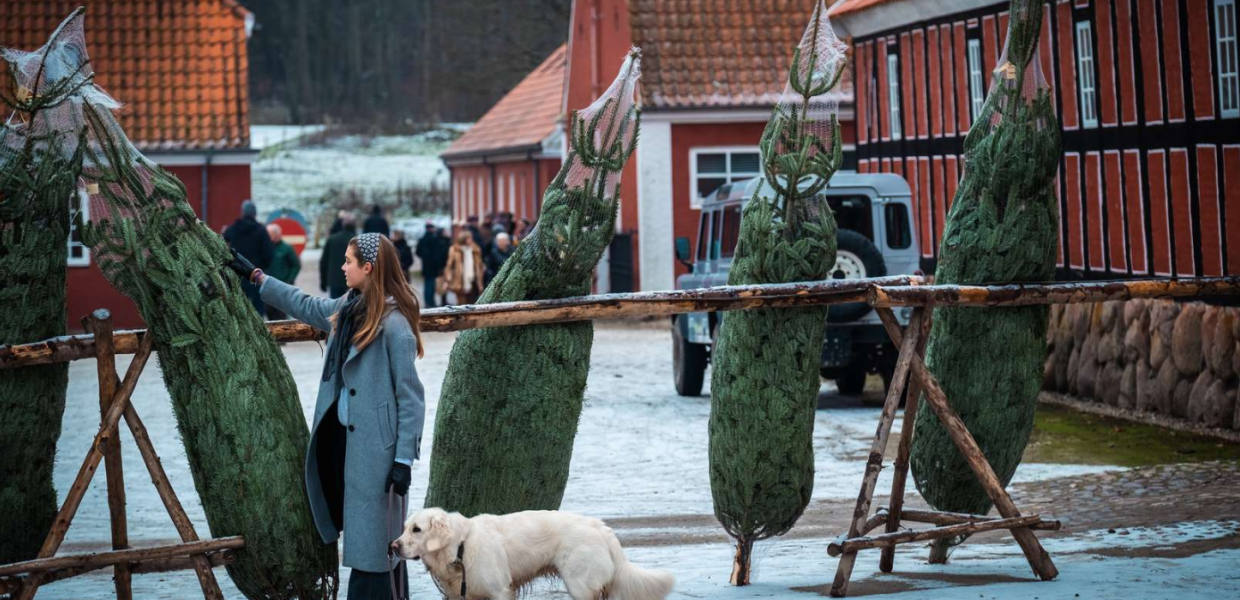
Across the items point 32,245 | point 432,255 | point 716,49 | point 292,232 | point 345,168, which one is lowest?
point 32,245

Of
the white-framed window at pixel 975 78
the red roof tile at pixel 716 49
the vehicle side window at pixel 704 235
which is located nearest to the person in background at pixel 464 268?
the red roof tile at pixel 716 49

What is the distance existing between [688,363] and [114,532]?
435 inches

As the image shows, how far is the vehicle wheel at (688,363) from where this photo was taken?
1762 cm

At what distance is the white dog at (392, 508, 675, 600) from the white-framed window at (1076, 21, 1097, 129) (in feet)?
41.9

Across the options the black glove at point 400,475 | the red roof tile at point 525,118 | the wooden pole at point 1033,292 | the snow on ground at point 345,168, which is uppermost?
the snow on ground at point 345,168

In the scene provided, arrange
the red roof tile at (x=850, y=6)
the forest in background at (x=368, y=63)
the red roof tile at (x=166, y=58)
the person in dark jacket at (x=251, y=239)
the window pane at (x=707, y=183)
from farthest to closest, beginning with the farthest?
the forest in background at (x=368, y=63) → the window pane at (x=707, y=183) → the red roof tile at (x=166, y=58) → the red roof tile at (x=850, y=6) → the person in dark jacket at (x=251, y=239)

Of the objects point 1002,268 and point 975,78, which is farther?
point 975,78

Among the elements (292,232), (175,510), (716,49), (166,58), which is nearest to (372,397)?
(175,510)

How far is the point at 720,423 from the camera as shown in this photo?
807cm

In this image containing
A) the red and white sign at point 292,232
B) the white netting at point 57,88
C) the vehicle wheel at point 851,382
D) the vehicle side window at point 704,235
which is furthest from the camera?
the red and white sign at point 292,232

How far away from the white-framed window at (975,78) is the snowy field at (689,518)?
5.22m

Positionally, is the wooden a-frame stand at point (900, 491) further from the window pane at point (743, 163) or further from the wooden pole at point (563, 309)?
the window pane at point (743, 163)

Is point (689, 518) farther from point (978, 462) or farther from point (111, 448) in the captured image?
point (111, 448)

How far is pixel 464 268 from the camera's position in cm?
2897
